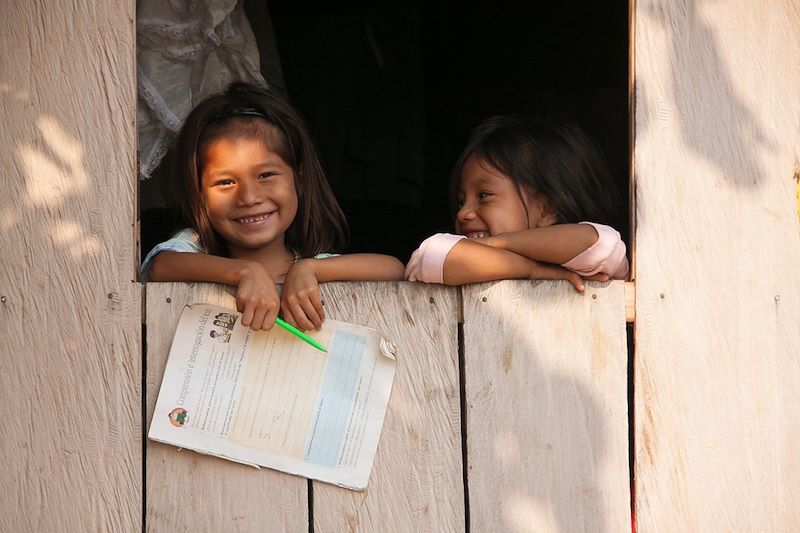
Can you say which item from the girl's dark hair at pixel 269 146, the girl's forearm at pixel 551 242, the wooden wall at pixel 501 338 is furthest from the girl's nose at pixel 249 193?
the girl's forearm at pixel 551 242

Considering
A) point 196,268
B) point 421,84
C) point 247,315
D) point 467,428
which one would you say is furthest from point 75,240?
point 421,84

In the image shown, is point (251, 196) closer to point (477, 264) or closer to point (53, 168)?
point (53, 168)

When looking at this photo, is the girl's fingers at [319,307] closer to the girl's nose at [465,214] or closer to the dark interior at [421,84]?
the girl's nose at [465,214]

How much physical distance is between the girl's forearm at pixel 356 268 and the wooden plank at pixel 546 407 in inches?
7.3

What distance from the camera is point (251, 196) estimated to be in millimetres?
2205

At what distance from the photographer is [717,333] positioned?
6.49 ft

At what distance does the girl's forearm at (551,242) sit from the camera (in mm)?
1938

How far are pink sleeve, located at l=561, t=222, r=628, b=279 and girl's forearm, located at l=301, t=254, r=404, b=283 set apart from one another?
0.35 meters

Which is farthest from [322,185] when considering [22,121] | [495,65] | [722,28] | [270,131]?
[495,65]

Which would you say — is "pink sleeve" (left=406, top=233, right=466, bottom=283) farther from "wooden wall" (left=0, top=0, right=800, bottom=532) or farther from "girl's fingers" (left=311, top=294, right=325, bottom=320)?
"girl's fingers" (left=311, top=294, right=325, bottom=320)

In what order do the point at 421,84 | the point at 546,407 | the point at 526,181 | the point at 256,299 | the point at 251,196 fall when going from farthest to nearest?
1. the point at 421,84
2. the point at 526,181
3. the point at 251,196
4. the point at 546,407
5. the point at 256,299

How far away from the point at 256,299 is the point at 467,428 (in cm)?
48

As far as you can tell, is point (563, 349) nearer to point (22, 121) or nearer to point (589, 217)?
point (589, 217)

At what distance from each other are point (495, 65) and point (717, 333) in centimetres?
183
